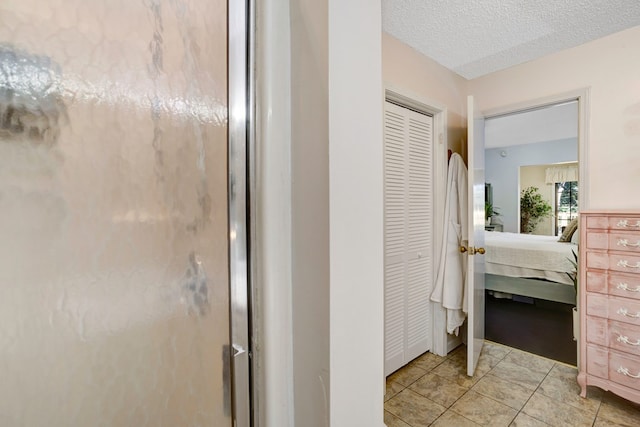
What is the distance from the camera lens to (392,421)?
1.67 metres

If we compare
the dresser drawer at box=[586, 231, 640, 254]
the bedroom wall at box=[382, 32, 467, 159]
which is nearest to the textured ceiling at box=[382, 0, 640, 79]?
the bedroom wall at box=[382, 32, 467, 159]

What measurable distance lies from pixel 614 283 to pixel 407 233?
1.28m

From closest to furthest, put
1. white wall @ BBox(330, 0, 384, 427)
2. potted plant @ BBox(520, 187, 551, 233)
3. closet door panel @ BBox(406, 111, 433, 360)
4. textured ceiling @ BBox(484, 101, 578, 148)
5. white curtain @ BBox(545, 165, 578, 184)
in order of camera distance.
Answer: white wall @ BBox(330, 0, 384, 427) < closet door panel @ BBox(406, 111, 433, 360) < textured ceiling @ BBox(484, 101, 578, 148) < white curtain @ BBox(545, 165, 578, 184) < potted plant @ BBox(520, 187, 551, 233)

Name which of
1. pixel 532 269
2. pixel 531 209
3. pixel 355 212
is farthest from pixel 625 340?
pixel 531 209

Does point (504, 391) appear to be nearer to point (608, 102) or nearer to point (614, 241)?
point (614, 241)

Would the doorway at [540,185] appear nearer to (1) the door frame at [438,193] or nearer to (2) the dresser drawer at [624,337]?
(1) the door frame at [438,193]

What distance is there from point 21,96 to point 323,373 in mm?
598

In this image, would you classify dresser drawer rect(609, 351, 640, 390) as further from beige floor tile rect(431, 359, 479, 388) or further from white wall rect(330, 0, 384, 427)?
white wall rect(330, 0, 384, 427)

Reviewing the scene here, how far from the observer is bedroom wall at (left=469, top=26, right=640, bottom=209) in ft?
6.31

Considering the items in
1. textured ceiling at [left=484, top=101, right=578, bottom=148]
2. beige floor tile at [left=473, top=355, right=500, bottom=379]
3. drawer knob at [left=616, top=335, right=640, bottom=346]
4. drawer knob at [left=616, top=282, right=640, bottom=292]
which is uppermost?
textured ceiling at [left=484, top=101, right=578, bottom=148]

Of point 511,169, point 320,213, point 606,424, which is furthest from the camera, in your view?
point 511,169

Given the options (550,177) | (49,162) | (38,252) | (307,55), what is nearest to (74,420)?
(38,252)

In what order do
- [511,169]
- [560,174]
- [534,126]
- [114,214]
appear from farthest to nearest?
[511,169] < [560,174] < [534,126] < [114,214]

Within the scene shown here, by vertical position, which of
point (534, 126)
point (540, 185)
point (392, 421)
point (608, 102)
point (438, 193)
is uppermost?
point (534, 126)
